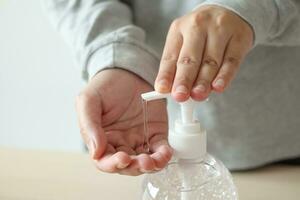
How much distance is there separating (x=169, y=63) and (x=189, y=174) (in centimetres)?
11

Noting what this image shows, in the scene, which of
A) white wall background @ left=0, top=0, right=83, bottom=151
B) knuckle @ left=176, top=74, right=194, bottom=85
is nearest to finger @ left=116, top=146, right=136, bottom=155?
knuckle @ left=176, top=74, right=194, bottom=85

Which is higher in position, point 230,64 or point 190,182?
point 230,64

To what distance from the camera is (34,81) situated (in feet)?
3.79

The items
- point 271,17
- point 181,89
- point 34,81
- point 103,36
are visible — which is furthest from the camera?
point 34,81

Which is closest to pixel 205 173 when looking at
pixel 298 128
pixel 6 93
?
pixel 298 128

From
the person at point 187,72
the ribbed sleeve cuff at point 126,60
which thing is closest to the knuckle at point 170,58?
the person at point 187,72

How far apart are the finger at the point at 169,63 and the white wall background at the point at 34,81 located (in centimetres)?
61

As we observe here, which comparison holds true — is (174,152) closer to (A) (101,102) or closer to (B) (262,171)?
(A) (101,102)

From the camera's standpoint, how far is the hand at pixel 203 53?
43 centimetres

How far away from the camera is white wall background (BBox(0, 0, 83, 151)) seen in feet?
3.63

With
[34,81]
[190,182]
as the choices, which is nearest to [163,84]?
[190,182]

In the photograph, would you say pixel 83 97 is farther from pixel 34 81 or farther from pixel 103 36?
pixel 34 81

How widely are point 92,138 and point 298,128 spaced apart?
309mm

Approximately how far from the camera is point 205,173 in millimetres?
510
